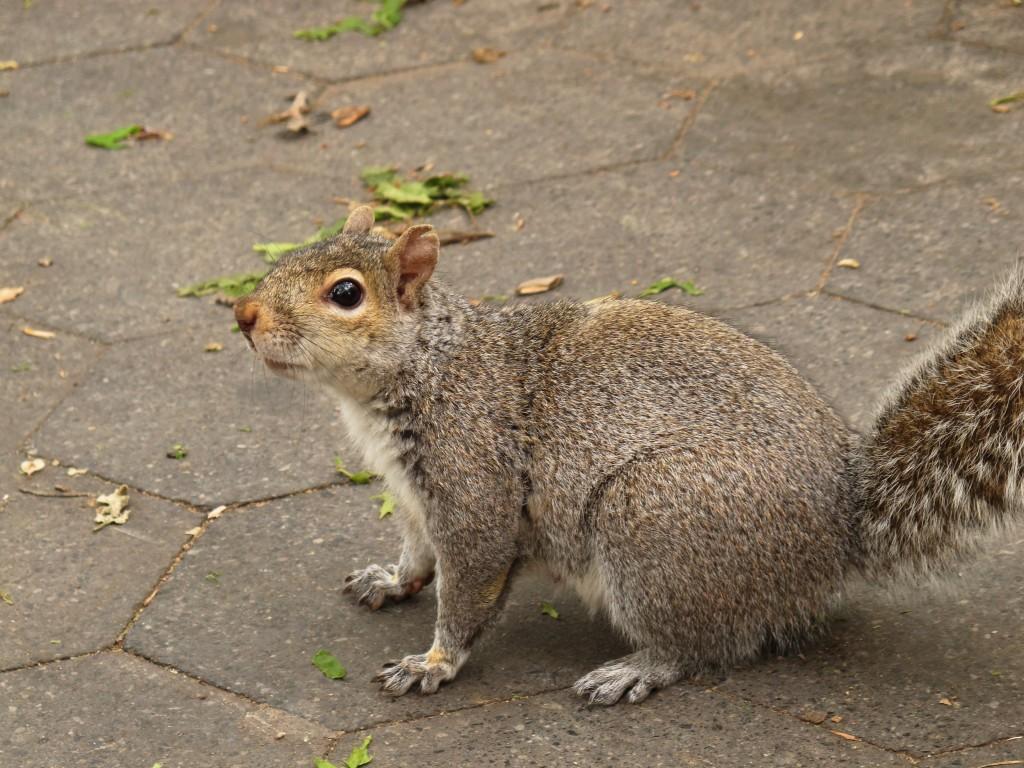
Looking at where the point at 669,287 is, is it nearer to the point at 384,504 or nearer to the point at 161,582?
the point at 384,504

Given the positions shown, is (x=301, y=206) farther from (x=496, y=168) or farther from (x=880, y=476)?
(x=880, y=476)

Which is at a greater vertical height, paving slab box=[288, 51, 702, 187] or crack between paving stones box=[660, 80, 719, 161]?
crack between paving stones box=[660, 80, 719, 161]

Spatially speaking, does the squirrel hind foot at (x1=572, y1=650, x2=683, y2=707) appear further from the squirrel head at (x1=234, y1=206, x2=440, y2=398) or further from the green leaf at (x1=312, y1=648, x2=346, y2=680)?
the squirrel head at (x1=234, y1=206, x2=440, y2=398)

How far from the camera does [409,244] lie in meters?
2.93

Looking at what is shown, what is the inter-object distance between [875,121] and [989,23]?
808 mm

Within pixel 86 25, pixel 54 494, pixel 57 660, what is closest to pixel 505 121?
pixel 86 25

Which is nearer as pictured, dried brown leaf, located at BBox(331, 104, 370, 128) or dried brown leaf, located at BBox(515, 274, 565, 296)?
dried brown leaf, located at BBox(515, 274, 565, 296)

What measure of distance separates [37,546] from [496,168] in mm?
2124

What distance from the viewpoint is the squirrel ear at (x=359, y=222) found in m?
3.17

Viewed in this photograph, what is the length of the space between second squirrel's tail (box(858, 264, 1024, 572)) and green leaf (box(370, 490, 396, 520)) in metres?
1.17

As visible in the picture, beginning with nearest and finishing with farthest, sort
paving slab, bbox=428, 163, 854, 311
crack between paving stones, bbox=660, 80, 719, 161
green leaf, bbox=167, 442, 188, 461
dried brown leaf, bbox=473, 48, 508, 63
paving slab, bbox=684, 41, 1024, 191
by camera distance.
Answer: green leaf, bbox=167, 442, 188, 461, paving slab, bbox=428, 163, 854, 311, paving slab, bbox=684, 41, 1024, 191, crack between paving stones, bbox=660, 80, 719, 161, dried brown leaf, bbox=473, 48, 508, 63

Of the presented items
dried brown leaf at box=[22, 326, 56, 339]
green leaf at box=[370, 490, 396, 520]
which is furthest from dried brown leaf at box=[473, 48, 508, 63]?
green leaf at box=[370, 490, 396, 520]

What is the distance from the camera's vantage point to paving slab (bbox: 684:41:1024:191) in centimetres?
464

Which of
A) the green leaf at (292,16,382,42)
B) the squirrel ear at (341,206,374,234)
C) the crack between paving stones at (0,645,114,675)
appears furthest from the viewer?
the green leaf at (292,16,382,42)
